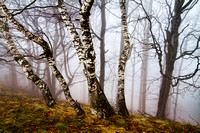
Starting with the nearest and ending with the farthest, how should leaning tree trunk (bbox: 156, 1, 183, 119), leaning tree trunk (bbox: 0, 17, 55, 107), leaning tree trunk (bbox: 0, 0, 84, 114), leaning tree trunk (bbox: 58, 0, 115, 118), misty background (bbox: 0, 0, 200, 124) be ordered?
leaning tree trunk (bbox: 58, 0, 115, 118), leaning tree trunk (bbox: 0, 0, 84, 114), leaning tree trunk (bbox: 0, 17, 55, 107), leaning tree trunk (bbox: 156, 1, 183, 119), misty background (bbox: 0, 0, 200, 124)

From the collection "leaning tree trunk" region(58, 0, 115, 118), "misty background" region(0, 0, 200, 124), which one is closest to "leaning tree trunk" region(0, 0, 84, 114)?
"misty background" region(0, 0, 200, 124)

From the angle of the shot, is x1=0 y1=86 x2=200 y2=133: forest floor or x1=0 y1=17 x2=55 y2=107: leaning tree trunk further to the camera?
x1=0 y1=17 x2=55 y2=107: leaning tree trunk

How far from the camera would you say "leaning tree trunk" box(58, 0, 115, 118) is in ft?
8.68

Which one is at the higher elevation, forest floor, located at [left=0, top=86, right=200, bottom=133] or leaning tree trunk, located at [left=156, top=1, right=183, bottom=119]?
leaning tree trunk, located at [left=156, top=1, right=183, bottom=119]

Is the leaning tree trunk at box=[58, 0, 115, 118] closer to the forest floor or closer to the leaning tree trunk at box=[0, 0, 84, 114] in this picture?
the forest floor

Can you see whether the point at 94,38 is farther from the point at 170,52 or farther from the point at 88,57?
the point at 88,57

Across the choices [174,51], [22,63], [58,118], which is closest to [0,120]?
Result: [58,118]

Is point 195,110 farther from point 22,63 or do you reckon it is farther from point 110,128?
point 22,63

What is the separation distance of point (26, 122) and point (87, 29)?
3.27 metres

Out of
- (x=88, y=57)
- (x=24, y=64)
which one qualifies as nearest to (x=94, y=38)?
(x=24, y=64)

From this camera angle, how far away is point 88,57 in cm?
285

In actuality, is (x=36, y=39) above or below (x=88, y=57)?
above

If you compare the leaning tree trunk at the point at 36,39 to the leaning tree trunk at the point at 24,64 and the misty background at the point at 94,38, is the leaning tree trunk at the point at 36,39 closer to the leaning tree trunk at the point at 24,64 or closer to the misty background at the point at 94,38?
the misty background at the point at 94,38

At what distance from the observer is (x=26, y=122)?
2.94m
